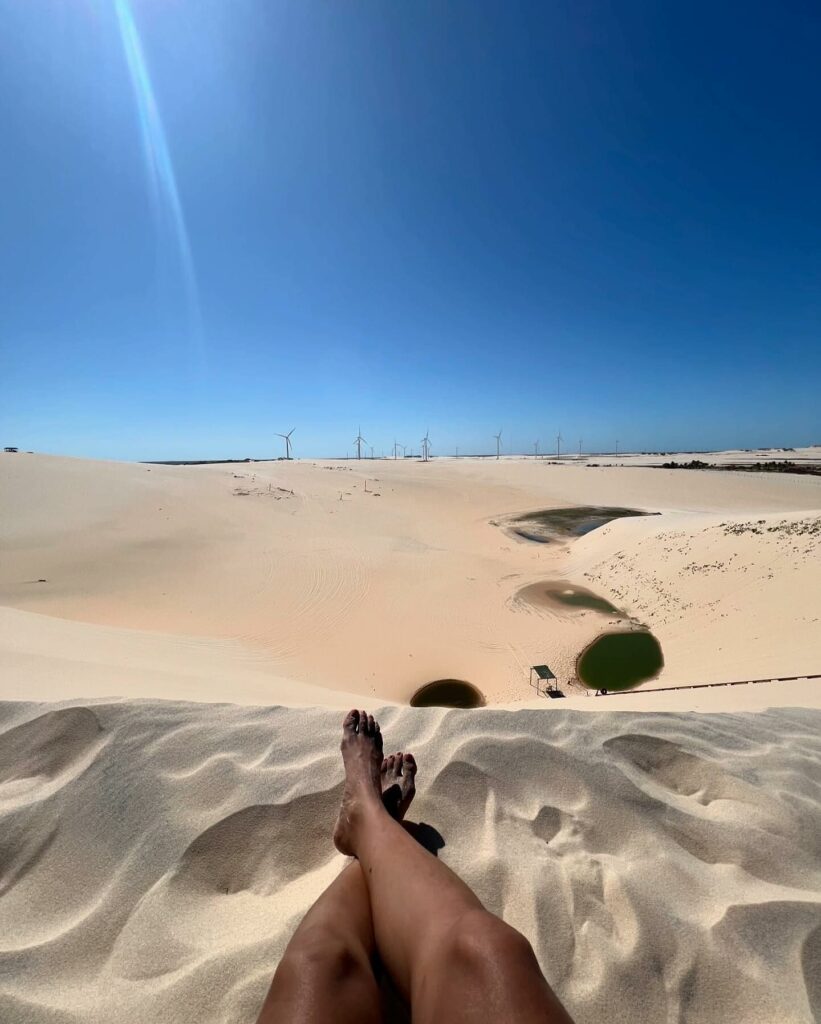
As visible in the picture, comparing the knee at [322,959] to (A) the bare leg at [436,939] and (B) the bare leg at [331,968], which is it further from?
(A) the bare leg at [436,939]

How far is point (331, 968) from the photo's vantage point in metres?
1.41

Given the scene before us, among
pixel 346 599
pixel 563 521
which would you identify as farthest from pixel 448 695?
pixel 563 521

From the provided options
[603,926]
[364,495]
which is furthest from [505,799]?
[364,495]

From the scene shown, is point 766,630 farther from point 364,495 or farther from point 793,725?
point 364,495

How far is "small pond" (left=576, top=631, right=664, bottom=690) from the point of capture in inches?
303

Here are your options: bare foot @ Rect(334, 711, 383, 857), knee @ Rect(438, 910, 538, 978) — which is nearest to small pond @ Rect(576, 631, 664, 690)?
bare foot @ Rect(334, 711, 383, 857)

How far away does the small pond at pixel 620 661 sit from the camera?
7.70 meters

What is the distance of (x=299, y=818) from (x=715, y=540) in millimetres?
13318

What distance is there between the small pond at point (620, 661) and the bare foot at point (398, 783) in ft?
20.7

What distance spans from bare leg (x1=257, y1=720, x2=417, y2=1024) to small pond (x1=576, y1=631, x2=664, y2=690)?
7.03 metres

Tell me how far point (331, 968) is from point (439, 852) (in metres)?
0.74

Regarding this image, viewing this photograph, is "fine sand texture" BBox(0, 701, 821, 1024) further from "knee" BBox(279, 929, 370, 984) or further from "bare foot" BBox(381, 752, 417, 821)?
"knee" BBox(279, 929, 370, 984)

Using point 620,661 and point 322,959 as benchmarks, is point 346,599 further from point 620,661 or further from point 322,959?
point 322,959

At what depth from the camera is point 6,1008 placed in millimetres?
1316
